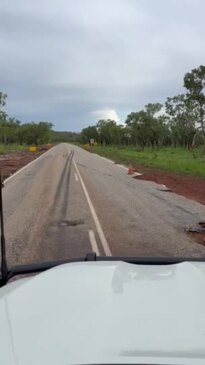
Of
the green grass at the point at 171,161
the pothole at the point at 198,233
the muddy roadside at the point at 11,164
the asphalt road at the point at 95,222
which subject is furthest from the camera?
the green grass at the point at 171,161

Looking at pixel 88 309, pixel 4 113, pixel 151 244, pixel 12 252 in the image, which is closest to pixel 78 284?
pixel 88 309

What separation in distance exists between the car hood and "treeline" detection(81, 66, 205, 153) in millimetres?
54383

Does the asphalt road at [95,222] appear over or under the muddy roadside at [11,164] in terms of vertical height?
over

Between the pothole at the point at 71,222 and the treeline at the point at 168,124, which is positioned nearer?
the pothole at the point at 71,222

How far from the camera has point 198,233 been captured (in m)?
11.1

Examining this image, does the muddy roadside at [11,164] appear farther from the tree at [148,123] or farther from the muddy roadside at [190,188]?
the tree at [148,123]

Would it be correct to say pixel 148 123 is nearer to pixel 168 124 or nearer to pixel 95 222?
pixel 168 124

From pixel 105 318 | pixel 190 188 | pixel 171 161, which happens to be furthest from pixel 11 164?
pixel 105 318

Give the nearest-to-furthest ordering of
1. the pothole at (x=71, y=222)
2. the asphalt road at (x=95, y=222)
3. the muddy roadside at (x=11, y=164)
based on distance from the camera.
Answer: the asphalt road at (x=95, y=222)
the pothole at (x=71, y=222)
the muddy roadside at (x=11, y=164)

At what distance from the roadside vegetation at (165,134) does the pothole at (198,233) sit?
16896 mm

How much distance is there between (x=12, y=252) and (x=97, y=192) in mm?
10322

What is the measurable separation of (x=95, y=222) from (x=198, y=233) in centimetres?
236

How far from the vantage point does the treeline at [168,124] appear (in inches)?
2248

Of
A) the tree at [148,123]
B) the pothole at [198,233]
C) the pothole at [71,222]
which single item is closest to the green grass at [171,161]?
the pothole at [198,233]
